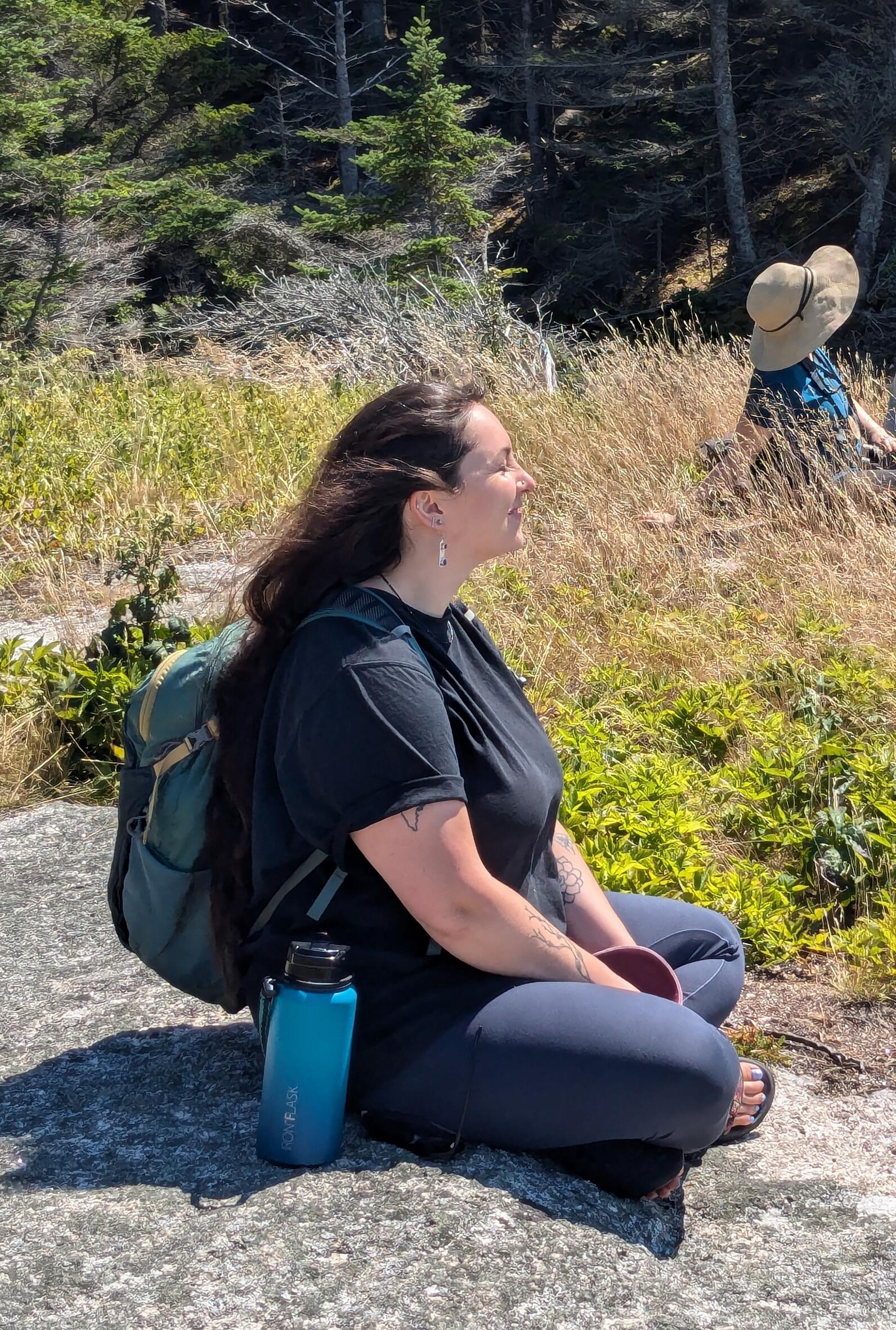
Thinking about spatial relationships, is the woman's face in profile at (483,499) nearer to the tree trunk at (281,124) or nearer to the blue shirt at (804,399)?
the blue shirt at (804,399)

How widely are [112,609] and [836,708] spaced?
2.43 metres

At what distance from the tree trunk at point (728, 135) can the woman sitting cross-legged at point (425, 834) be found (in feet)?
74.7

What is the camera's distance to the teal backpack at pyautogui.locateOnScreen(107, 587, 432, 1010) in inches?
82.4

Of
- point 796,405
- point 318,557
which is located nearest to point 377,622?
point 318,557

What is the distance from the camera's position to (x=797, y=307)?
5.86 m

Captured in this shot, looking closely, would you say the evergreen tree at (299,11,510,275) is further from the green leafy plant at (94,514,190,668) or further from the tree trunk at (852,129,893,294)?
the green leafy plant at (94,514,190,668)

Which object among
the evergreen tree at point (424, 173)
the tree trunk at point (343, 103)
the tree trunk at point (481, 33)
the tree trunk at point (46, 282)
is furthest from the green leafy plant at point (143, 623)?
the tree trunk at point (481, 33)

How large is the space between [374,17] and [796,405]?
26.5 metres

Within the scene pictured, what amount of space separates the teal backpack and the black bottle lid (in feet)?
0.47

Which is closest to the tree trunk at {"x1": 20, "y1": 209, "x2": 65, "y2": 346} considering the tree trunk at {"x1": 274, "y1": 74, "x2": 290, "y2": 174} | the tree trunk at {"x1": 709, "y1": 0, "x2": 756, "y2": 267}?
the tree trunk at {"x1": 274, "y1": 74, "x2": 290, "y2": 174}

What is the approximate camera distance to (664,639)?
4.74 m

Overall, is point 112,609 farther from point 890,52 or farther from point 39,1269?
point 890,52

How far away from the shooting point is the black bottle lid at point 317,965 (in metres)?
1.90

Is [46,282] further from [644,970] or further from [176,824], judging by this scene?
[644,970]
